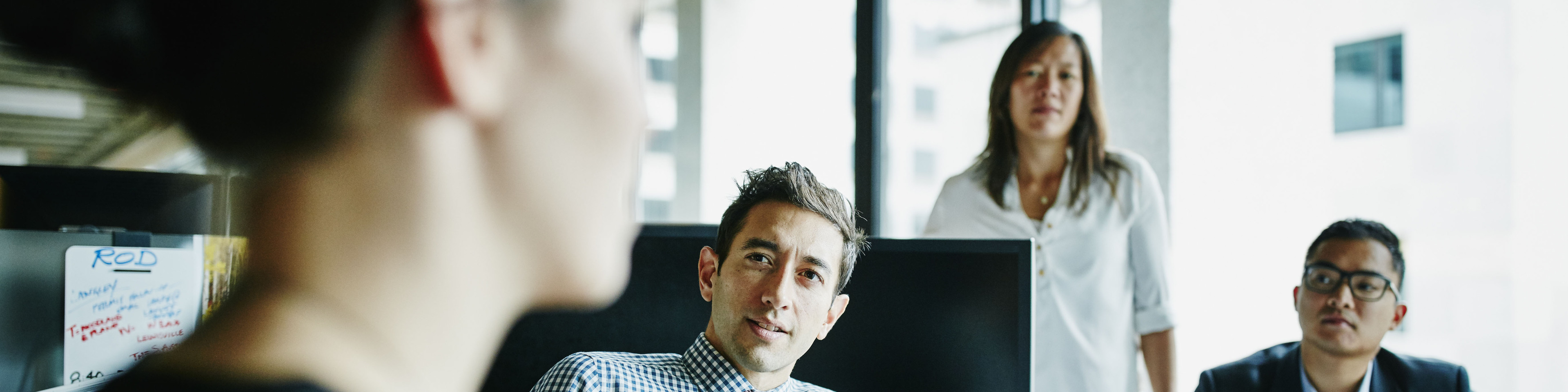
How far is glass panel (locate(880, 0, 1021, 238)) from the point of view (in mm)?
3193

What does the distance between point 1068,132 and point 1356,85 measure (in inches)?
36.6

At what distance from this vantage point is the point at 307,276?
31 cm

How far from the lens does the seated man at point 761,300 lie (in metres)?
1.34

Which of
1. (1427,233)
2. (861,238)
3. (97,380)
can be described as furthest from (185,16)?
(1427,233)

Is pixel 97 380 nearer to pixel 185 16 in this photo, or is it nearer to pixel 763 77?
pixel 185 16

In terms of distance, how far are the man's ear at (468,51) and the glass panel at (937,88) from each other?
8.91 feet

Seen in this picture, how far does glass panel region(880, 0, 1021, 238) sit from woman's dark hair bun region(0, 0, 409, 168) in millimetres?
2740

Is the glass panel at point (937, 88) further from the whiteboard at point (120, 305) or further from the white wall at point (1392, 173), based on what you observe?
the whiteboard at point (120, 305)

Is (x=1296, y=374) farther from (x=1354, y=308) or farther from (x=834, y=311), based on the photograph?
(x=834, y=311)

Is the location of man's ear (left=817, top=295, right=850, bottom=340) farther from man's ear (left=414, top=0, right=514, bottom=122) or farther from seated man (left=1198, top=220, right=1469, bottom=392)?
man's ear (left=414, top=0, right=514, bottom=122)

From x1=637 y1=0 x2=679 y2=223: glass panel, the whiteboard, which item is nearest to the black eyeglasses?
the whiteboard

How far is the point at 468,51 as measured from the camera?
32cm

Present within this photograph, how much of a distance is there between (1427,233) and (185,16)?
105 inches

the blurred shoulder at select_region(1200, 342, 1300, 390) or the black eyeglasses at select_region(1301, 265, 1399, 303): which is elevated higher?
the black eyeglasses at select_region(1301, 265, 1399, 303)
